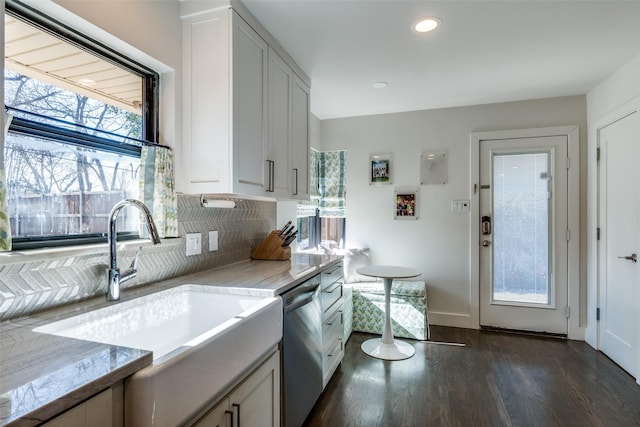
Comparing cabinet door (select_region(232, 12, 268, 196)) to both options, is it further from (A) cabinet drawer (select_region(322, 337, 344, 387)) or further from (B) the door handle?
(B) the door handle

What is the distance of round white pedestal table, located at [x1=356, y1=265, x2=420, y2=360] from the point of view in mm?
2787

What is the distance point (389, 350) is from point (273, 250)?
1.40 m

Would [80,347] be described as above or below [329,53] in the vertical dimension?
below

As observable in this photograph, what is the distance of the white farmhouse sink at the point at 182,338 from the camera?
77cm

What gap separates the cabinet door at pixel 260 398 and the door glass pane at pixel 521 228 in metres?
2.85

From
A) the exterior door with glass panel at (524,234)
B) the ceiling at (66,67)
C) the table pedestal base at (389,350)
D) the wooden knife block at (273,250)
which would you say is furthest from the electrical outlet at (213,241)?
the exterior door with glass panel at (524,234)

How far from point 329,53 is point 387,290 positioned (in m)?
2.00

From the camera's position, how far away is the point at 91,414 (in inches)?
26.0

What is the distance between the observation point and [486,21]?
1.94 meters

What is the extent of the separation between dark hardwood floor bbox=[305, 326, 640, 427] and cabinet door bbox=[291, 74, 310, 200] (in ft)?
4.86

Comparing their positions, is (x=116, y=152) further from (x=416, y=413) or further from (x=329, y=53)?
(x=416, y=413)

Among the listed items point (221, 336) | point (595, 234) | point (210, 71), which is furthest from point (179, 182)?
point (595, 234)

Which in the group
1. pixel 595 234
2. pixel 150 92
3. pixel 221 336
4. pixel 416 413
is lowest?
pixel 416 413

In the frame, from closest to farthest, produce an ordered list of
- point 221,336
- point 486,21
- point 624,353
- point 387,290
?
1. point 221,336
2. point 486,21
3. point 624,353
4. point 387,290
